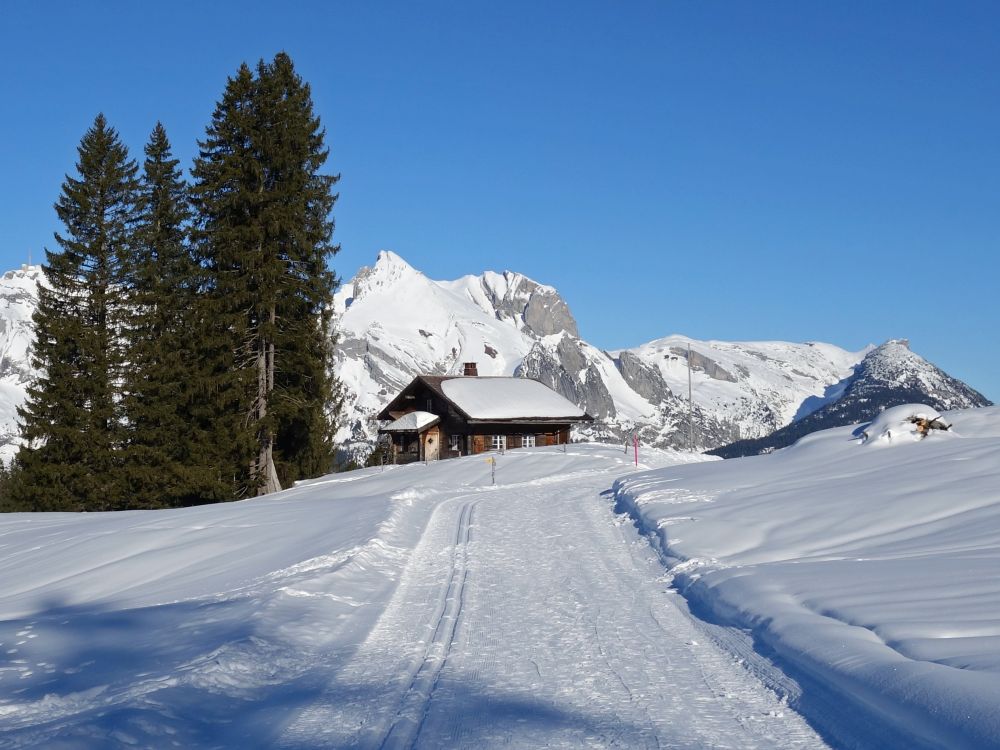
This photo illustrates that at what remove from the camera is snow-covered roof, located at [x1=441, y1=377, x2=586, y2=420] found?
154 ft

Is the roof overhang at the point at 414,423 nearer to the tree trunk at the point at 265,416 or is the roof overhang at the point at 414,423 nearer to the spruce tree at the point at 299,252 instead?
the spruce tree at the point at 299,252

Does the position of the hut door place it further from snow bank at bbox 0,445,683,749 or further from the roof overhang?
snow bank at bbox 0,445,683,749

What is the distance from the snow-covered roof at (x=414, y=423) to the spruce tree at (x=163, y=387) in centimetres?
1655

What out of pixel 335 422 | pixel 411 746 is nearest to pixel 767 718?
pixel 411 746

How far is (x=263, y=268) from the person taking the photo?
2778cm

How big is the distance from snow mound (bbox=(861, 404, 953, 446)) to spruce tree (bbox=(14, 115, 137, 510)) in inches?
969

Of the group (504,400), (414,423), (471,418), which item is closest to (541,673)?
(471,418)

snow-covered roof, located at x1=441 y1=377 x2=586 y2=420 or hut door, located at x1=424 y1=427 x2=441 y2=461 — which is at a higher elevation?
snow-covered roof, located at x1=441 y1=377 x2=586 y2=420

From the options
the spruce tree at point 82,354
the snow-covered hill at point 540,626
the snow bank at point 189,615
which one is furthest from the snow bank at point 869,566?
the spruce tree at point 82,354

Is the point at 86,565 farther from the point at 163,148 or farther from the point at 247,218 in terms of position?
the point at 163,148

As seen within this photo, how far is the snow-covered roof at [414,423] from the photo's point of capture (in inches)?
1822

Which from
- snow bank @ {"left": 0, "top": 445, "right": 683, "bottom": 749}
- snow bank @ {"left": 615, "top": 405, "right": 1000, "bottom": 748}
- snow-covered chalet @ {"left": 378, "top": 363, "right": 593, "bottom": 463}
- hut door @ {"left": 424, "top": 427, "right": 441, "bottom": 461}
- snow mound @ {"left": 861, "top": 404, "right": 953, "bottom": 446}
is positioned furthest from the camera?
hut door @ {"left": 424, "top": 427, "right": 441, "bottom": 461}

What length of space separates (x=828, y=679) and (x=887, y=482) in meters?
9.99

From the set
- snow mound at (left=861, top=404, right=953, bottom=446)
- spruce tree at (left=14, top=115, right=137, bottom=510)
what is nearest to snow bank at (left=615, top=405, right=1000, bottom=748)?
snow mound at (left=861, top=404, right=953, bottom=446)
